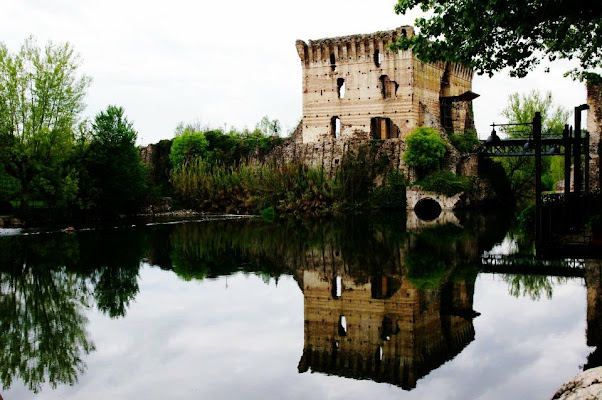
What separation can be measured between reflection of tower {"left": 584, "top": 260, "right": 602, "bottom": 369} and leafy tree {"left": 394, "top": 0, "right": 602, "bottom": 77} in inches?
142

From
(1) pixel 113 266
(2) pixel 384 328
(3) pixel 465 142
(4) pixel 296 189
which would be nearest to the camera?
(2) pixel 384 328

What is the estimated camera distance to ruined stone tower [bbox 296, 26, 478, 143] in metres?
33.2

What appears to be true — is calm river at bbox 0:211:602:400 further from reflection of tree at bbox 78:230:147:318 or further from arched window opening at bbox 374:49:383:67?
arched window opening at bbox 374:49:383:67

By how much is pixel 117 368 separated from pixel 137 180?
80.0ft

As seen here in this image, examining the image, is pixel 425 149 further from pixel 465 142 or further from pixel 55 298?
pixel 55 298

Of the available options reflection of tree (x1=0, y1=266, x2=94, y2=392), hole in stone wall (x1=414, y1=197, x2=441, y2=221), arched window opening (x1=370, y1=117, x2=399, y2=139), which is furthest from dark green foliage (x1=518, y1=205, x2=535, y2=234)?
arched window opening (x1=370, y1=117, x2=399, y2=139)

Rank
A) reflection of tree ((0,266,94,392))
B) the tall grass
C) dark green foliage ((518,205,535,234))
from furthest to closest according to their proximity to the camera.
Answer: the tall grass < dark green foliage ((518,205,535,234)) < reflection of tree ((0,266,94,392))

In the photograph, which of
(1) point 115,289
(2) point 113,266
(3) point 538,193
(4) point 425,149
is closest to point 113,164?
(4) point 425,149

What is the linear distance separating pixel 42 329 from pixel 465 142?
27.8m

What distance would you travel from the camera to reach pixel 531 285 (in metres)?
9.55

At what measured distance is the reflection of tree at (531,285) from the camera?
8932 mm

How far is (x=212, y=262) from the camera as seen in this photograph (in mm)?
12766

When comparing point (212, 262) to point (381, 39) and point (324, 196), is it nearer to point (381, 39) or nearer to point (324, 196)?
point (324, 196)

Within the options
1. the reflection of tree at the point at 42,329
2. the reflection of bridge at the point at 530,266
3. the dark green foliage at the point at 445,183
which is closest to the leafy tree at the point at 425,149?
the dark green foliage at the point at 445,183
